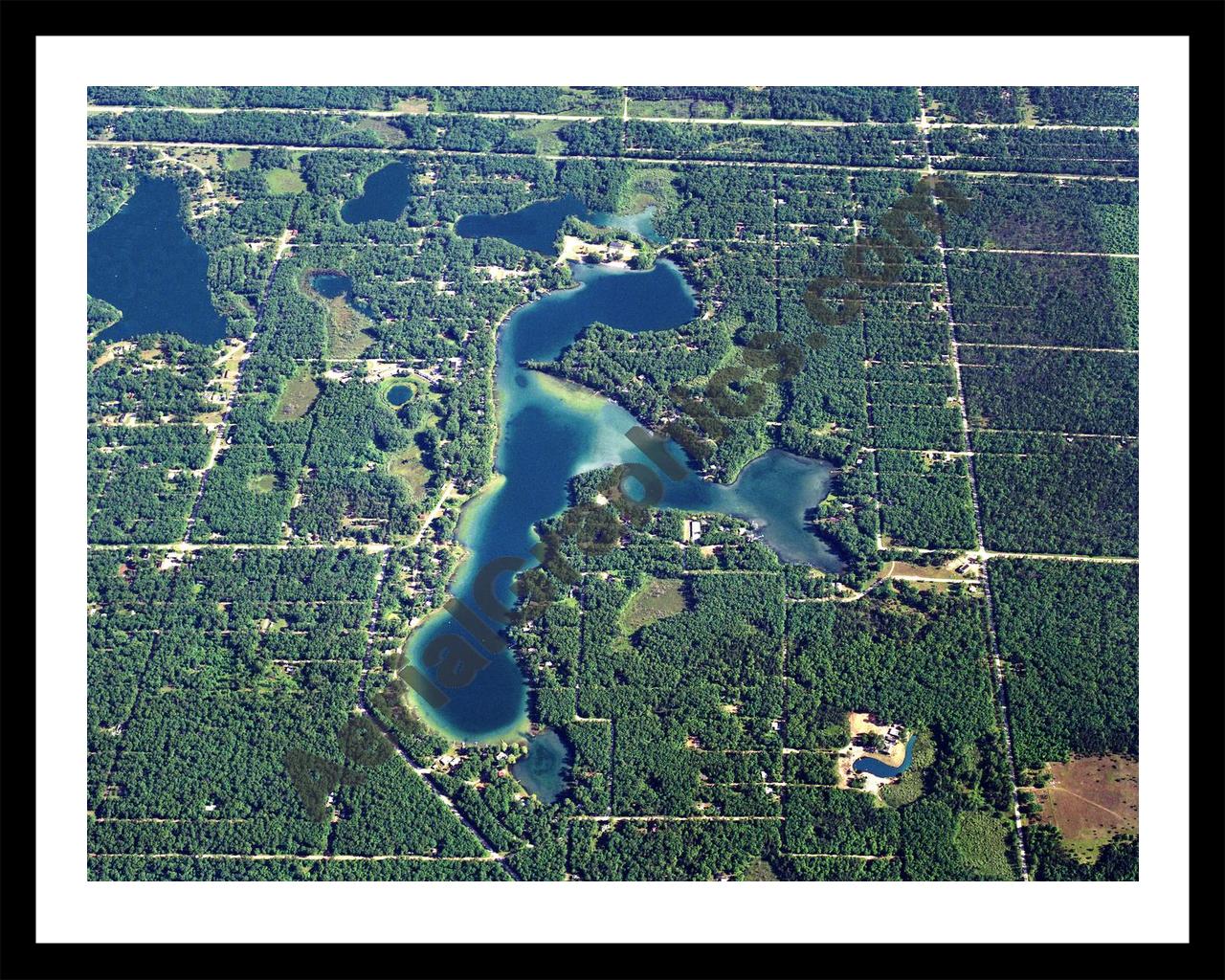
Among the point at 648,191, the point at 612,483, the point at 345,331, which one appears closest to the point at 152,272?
the point at 345,331

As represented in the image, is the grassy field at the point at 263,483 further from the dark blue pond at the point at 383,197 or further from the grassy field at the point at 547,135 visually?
the grassy field at the point at 547,135

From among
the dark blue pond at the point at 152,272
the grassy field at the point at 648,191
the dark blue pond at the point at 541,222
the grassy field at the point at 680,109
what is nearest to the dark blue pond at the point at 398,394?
the dark blue pond at the point at 152,272

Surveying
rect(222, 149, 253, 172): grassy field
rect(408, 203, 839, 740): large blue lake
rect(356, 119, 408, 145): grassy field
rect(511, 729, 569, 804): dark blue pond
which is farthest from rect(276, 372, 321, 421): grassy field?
rect(511, 729, 569, 804): dark blue pond

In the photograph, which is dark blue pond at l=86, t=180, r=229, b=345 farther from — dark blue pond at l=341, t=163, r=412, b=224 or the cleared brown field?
the cleared brown field

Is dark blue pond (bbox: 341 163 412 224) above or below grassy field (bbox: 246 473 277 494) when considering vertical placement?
above

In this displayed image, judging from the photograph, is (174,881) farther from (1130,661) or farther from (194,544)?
(1130,661)

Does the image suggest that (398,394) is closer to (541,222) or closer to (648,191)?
(541,222)

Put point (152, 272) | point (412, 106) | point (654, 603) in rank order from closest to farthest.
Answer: point (654, 603) < point (152, 272) < point (412, 106)
